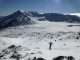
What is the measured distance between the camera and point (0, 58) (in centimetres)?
6184

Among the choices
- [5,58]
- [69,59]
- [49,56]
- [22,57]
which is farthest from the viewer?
[5,58]

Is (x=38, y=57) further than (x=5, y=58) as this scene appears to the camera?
No

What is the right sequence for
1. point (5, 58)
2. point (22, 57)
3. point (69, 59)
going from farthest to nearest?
point (5, 58), point (22, 57), point (69, 59)

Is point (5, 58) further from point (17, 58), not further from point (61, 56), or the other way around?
point (61, 56)

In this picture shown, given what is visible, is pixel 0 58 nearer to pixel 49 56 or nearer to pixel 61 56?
pixel 49 56

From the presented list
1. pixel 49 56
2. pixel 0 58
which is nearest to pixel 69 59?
Answer: pixel 49 56

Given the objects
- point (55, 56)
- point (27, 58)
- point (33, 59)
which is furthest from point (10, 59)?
point (55, 56)

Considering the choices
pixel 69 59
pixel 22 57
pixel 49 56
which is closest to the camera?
pixel 69 59

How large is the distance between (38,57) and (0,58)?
65.7ft

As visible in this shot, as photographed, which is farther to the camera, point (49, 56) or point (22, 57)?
point (22, 57)

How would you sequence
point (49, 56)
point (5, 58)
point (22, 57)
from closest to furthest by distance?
point (49, 56), point (22, 57), point (5, 58)

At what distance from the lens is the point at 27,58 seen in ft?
168

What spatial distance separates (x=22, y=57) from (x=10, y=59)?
534cm

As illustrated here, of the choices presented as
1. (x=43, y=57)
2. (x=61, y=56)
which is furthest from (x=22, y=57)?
(x=61, y=56)
